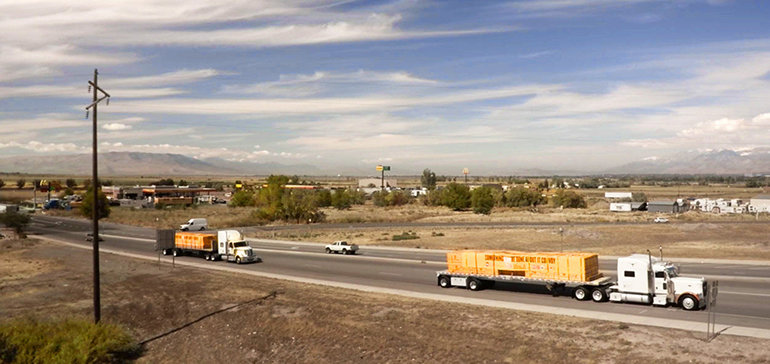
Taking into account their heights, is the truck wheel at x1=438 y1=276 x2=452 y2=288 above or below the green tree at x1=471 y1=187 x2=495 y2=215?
below

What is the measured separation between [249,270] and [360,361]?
26671mm

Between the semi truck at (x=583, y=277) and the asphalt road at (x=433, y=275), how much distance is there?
1.81ft

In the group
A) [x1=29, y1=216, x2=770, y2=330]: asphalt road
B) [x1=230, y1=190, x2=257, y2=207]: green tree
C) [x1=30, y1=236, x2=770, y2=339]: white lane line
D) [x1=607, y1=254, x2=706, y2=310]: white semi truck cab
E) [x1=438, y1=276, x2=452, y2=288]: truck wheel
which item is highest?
[x1=230, y1=190, x2=257, y2=207]: green tree

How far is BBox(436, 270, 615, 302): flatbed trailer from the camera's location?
32594mm

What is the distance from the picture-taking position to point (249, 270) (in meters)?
48.2

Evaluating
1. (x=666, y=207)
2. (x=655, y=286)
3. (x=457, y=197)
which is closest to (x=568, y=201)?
(x=666, y=207)

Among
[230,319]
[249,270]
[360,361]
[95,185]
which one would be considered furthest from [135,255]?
[360,361]

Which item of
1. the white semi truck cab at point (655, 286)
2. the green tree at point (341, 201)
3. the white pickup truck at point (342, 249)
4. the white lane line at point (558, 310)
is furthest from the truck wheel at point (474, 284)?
the green tree at point (341, 201)

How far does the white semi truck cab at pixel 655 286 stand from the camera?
29844mm

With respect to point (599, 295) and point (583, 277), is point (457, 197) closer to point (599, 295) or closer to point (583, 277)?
point (583, 277)

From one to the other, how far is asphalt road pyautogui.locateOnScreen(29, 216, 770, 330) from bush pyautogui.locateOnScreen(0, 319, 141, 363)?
17.6 meters

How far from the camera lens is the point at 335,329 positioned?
27.4 metres

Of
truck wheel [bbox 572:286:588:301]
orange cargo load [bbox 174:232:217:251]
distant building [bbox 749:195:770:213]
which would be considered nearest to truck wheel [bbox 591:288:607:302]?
truck wheel [bbox 572:286:588:301]

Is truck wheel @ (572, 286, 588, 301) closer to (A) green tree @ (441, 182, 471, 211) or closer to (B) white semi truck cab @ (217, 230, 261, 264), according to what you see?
(B) white semi truck cab @ (217, 230, 261, 264)
